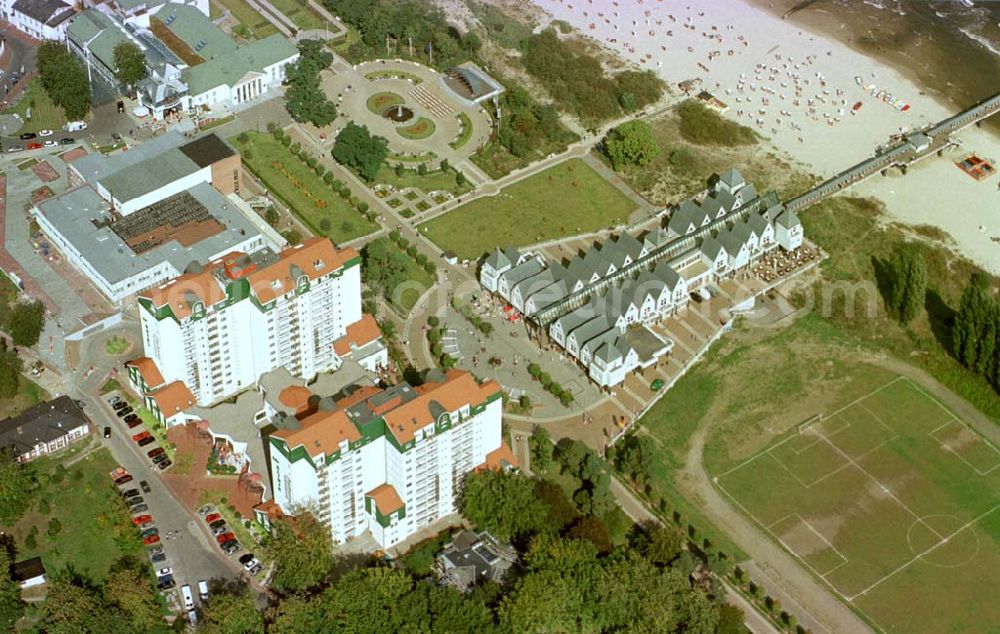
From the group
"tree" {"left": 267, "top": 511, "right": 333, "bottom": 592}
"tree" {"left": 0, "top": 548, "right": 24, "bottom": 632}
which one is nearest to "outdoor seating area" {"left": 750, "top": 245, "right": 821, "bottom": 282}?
"tree" {"left": 267, "top": 511, "right": 333, "bottom": 592}

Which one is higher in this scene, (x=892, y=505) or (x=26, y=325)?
(x=26, y=325)

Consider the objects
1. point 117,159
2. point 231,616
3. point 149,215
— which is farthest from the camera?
point 117,159

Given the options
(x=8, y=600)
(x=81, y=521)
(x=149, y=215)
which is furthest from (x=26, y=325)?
(x=8, y=600)

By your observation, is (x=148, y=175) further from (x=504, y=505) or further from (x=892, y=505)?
(x=892, y=505)

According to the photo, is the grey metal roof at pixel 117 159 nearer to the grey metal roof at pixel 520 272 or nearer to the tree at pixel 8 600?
the grey metal roof at pixel 520 272

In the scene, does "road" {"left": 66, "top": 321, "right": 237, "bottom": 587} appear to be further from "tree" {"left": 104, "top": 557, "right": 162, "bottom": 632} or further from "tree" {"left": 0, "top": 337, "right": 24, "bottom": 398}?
"tree" {"left": 0, "top": 337, "right": 24, "bottom": 398}

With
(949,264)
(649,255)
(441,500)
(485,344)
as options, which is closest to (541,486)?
(441,500)
